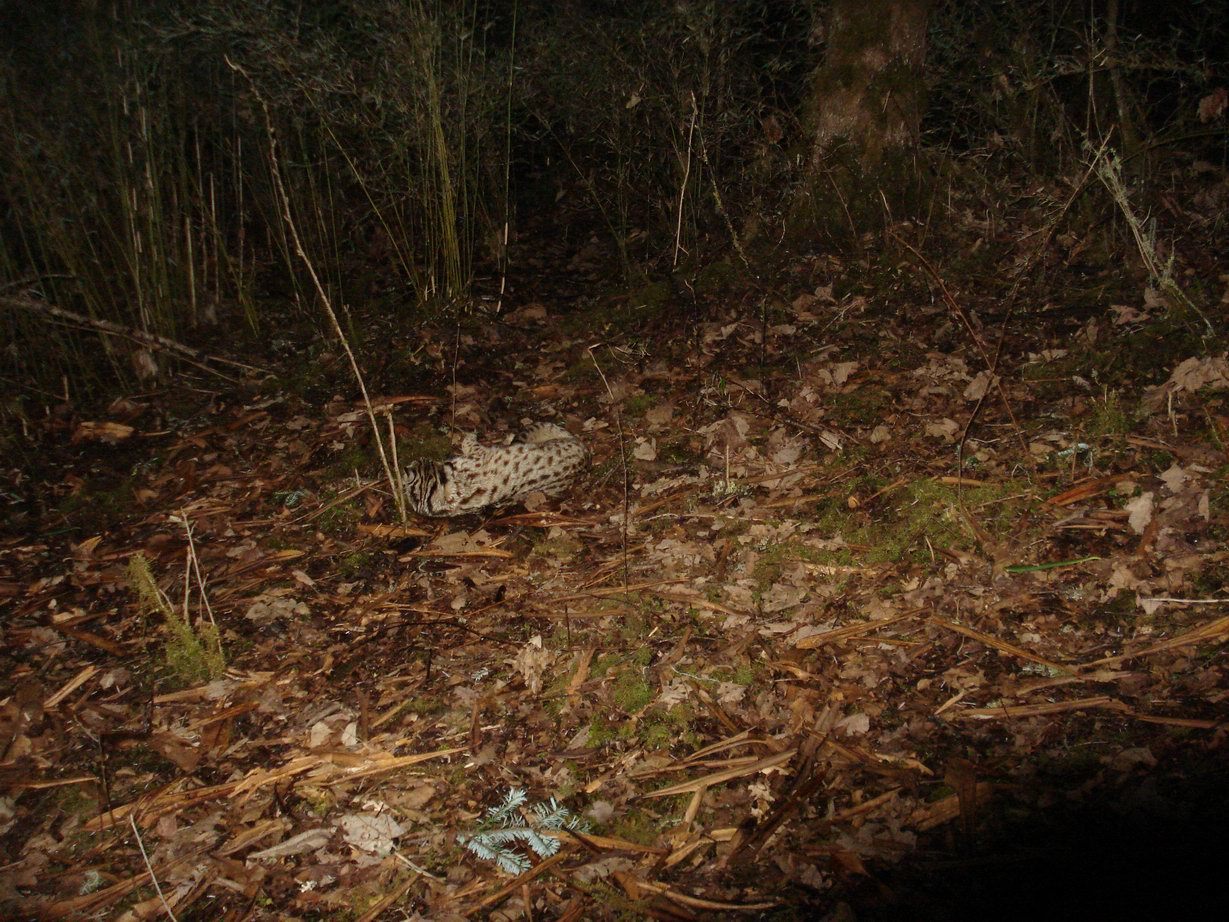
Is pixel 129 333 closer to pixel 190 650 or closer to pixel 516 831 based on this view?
pixel 190 650

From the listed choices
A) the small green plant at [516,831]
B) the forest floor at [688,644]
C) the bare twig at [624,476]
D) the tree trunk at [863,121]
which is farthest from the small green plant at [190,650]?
the tree trunk at [863,121]

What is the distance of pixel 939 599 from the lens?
2.84 metres

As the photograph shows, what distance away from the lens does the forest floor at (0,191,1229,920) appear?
221 centimetres

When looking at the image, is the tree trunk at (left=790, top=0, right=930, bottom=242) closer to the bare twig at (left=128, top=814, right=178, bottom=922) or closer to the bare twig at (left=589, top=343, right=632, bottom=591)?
the bare twig at (left=589, top=343, right=632, bottom=591)

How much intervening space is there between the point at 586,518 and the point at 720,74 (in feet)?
9.21

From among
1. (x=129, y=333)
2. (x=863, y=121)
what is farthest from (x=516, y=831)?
(x=863, y=121)

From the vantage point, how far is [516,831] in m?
2.36

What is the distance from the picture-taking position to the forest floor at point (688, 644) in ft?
7.25

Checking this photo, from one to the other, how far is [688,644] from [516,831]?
850 millimetres

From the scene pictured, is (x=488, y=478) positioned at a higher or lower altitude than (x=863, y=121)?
lower

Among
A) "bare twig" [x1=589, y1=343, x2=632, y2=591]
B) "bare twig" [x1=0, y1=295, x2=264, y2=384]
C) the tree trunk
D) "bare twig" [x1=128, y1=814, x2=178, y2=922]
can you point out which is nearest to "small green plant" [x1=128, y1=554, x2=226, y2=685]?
"bare twig" [x1=128, y1=814, x2=178, y2=922]

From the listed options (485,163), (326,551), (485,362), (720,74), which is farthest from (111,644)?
(720,74)

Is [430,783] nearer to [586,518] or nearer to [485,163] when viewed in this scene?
[586,518]

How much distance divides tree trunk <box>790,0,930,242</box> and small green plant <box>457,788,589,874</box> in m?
3.63
